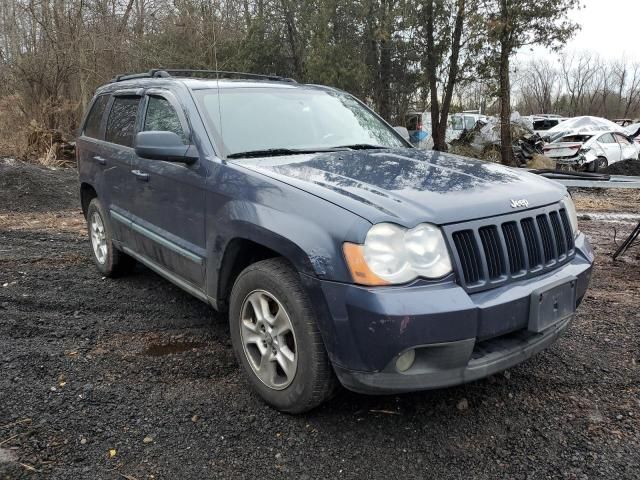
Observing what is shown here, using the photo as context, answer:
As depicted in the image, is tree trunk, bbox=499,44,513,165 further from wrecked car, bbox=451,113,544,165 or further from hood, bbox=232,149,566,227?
hood, bbox=232,149,566,227

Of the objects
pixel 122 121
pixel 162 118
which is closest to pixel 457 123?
pixel 122 121

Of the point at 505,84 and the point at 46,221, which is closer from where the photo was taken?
the point at 46,221

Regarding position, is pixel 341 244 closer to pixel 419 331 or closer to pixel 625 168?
pixel 419 331

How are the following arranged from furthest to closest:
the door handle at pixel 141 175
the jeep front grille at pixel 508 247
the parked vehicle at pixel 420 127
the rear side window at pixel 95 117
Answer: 1. the parked vehicle at pixel 420 127
2. the rear side window at pixel 95 117
3. the door handle at pixel 141 175
4. the jeep front grille at pixel 508 247

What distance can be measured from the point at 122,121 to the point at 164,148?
62.5 inches

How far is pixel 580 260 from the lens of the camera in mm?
3066

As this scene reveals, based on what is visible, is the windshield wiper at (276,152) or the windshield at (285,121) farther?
the windshield at (285,121)

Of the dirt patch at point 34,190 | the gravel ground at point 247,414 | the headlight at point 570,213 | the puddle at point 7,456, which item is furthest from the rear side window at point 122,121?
the dirt patch at point 34,190

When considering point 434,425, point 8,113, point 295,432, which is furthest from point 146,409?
point 8,113

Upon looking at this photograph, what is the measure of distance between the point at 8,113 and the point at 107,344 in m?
13.2

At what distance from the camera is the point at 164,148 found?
10.7 feet

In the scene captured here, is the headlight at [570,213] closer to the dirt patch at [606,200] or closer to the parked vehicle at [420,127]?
the dirt patch at [606,200]

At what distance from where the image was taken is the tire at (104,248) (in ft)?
16.2

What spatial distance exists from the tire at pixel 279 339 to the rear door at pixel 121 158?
173 cm
